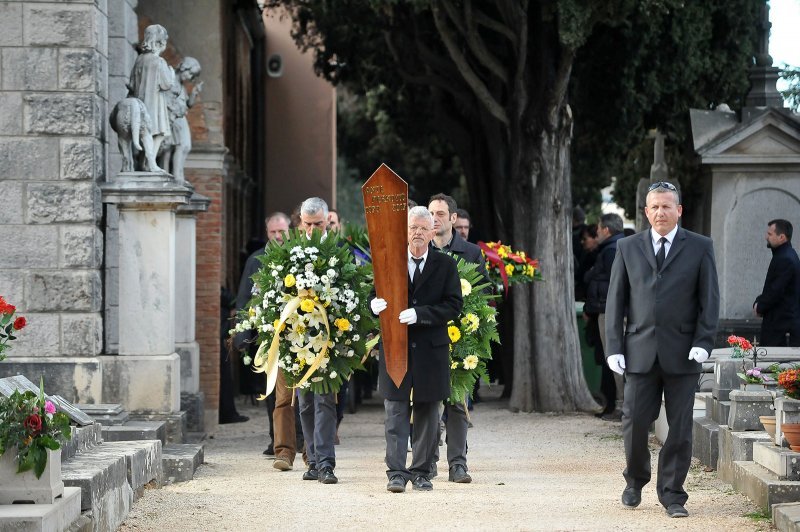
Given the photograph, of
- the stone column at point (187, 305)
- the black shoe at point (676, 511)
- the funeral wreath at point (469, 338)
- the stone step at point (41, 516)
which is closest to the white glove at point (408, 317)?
the funeral wreath at point (469, 338)

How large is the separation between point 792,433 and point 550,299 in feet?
32.4

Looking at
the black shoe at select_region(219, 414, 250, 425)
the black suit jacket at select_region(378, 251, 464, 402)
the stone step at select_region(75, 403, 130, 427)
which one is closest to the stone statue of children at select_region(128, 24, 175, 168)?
the stone step at select_region(75, 403, 130, 427)

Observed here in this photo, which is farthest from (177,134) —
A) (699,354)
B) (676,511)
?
(676,511)

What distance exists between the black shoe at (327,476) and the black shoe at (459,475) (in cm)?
85

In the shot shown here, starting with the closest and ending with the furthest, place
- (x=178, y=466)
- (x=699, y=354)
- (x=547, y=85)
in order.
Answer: (x=699, y=354) → (x=178, y=466) → (x=547, y=85)

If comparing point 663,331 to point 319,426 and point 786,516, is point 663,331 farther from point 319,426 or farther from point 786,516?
point 319,426

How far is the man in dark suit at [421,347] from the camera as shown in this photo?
10.9m

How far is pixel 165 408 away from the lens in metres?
13.4

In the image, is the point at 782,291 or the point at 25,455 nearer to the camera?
the point at 25,455

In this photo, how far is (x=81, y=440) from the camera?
395 inches

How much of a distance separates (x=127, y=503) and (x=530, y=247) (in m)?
10.5

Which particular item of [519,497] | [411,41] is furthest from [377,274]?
[411,41]

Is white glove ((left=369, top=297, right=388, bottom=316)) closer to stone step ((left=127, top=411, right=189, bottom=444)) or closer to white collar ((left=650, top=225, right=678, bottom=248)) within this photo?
white collar ((left=650, top=225, right=678, bottom=248))

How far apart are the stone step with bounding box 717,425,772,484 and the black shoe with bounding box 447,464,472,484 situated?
6.06 ft
